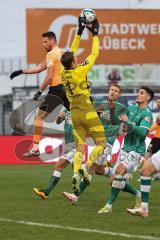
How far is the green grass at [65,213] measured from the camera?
11.1 metres

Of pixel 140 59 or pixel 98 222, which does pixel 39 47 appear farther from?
pixel 98 222

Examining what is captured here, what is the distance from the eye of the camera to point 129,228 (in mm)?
11516

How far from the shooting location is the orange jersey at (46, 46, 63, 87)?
17016 millimetres

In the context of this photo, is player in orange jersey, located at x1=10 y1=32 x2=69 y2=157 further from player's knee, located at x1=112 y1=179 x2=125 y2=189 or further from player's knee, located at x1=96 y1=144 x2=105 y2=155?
player's knee, located at x1=112 y1=179 x2=125 y2=189

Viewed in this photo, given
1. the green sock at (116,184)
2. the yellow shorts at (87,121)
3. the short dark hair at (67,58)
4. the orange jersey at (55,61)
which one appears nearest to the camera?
the green sock at (116,184)

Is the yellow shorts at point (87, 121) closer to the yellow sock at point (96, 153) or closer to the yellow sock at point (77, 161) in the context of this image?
the yellow sock at point (96, 153)

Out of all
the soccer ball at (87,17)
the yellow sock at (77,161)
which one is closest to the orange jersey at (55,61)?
the soccer ball at (87,17)

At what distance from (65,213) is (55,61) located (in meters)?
4.61

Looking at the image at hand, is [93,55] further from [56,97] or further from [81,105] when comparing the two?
[56,97]

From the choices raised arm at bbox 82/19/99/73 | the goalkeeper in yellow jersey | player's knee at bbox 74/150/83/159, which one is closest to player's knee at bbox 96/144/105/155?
the goalkeeper in yellow jersey

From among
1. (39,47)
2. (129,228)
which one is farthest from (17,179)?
(39,47)

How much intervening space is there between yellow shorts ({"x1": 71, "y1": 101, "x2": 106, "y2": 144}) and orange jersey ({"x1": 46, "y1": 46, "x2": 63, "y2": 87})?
8.48 ft

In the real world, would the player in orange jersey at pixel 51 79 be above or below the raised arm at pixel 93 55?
below

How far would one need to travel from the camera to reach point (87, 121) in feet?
47.7
